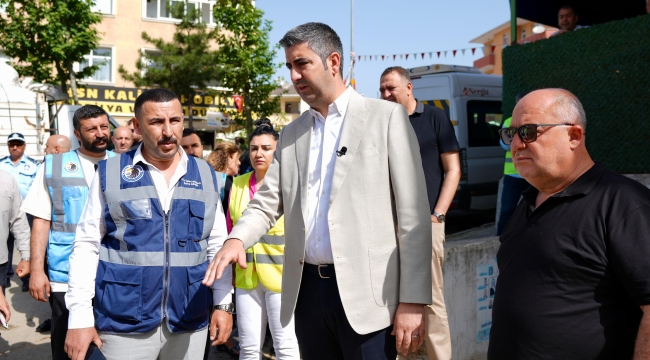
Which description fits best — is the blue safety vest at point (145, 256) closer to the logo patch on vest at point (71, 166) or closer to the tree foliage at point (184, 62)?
the logo patch on vest at point (71, 166)

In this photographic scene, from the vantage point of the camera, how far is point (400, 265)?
8.26 ft

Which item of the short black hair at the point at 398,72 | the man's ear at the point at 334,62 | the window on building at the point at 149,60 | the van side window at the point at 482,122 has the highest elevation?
the window on building at the point at 149,60

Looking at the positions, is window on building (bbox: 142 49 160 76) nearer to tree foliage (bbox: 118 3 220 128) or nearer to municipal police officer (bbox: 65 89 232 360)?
tree foliage (bbox: 118 3 220 128)

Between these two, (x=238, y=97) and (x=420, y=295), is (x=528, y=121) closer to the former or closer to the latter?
(x=420, y=295)

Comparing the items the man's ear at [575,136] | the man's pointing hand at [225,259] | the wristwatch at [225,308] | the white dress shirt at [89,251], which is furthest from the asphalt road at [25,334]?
the man's ear at [575,136]

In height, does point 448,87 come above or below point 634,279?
above

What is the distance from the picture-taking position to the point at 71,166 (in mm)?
4141

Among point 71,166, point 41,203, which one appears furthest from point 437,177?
point 41,203

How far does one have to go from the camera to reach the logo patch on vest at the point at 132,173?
2.97 m

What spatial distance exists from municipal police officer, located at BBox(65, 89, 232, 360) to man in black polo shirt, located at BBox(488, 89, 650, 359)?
1507 millimetres

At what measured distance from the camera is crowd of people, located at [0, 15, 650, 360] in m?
2.08

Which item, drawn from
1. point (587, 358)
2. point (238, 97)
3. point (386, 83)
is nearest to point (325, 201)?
point (587, 358)

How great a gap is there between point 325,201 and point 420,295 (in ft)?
1.94

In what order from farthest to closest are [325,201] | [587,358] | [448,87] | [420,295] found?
[448,87], [325,201], [420,295], [587,358]
